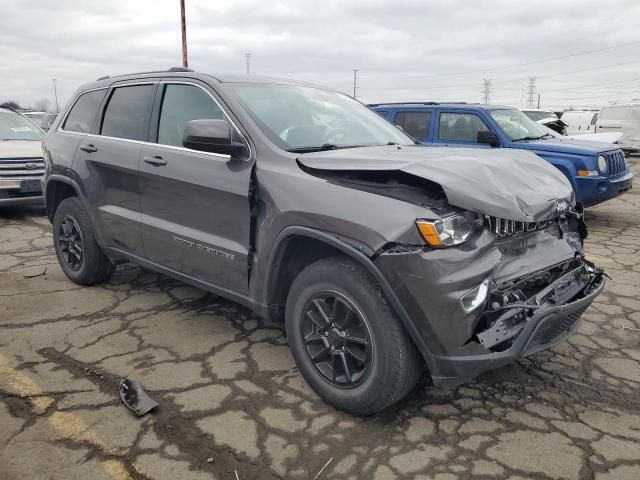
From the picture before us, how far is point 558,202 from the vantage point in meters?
2.87

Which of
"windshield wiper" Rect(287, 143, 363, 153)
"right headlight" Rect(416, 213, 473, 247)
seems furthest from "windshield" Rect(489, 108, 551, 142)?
"right headlight" Rect(416, 213, 473, 247)

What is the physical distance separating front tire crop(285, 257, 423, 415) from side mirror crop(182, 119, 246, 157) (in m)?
0.87

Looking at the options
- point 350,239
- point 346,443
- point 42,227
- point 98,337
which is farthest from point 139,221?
point 42,227

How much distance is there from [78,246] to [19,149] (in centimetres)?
450

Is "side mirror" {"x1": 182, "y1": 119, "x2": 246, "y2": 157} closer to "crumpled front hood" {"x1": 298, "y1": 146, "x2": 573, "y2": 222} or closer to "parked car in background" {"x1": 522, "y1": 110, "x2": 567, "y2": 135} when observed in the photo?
"crumpled front hood" {"x1": 298, "y1": 146, "x2": 573, "y2": 222}

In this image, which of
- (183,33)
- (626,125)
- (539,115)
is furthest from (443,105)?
(183,33)

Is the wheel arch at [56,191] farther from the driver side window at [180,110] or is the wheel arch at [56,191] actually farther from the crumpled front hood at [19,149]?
the crumpled front hood at [19,149]

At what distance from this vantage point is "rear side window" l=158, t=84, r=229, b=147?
11.5ft

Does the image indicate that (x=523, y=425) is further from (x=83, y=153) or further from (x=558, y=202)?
(x=83, y=153)

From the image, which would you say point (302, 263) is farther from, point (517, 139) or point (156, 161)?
point (517, 139)

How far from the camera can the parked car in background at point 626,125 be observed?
17672 millimetres

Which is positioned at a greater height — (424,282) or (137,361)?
(424,282)

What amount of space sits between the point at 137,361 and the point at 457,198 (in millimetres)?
2282

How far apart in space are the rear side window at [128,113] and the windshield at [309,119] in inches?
35.6
